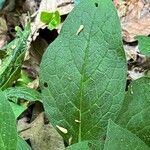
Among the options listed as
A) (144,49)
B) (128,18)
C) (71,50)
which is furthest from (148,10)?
(71,50)

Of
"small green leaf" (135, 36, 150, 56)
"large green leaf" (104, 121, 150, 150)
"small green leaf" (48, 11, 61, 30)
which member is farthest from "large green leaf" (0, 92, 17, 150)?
"small green leaf" (48, 11, 61, 30)

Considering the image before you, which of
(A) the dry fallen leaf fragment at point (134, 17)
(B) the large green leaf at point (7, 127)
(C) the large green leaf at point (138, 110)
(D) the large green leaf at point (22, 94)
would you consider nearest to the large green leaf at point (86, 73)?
(C) the large green leaf at point (138, 110)

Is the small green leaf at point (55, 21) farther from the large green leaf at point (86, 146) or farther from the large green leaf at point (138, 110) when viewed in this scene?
the large green leaf at point (86, 146)

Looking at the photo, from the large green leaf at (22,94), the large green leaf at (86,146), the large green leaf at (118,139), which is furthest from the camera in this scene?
the large green leaf at (22,94)

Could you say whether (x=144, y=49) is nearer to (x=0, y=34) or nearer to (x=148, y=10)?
(x=148, y=10)

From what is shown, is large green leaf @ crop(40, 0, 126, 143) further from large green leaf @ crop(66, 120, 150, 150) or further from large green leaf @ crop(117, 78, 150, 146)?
large green leaf @ crop(66, 120, 150, 150)
